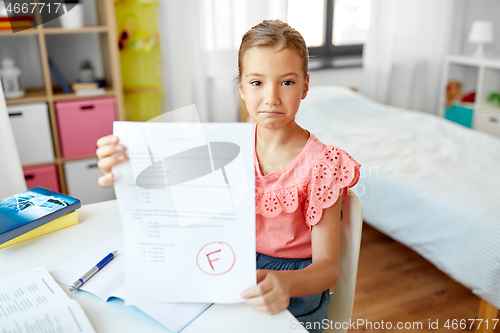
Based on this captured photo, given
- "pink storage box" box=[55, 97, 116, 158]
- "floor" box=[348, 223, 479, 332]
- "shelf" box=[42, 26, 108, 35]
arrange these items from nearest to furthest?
"floor" box=[348, 223, 479, 332]
"shelf" box=[42, 26, 108, 35]
"pink storage box" box=[55, 97, 116, 158]

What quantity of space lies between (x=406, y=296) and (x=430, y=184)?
488 millimetres

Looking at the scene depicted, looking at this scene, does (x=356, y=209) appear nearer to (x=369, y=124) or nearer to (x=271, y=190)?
(x=271, y=190)

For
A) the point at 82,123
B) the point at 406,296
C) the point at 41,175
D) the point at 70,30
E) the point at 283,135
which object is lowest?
the point at 406,296

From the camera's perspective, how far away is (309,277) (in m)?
0.74

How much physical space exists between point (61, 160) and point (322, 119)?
152 cm

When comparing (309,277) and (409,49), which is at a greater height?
(409,49)

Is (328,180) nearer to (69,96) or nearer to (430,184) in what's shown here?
(430,184)

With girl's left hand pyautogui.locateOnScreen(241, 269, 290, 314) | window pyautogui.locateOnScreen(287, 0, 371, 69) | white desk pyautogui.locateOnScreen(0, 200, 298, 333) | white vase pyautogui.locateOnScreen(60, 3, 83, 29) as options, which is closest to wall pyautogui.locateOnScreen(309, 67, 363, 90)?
window pyautogui.locateOnScreen(287, 0, 371, 69)

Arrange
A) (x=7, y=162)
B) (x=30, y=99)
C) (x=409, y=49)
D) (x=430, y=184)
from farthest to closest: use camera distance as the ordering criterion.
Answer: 1. (x=409, y=49)
2. (x=30, y=99)
3. (x=430, y=184)
4. (x=7, y=162)

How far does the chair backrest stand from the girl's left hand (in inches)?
10.8

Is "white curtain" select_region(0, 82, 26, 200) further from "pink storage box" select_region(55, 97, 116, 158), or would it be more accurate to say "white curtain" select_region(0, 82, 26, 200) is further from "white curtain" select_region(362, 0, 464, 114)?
"white curtain" select_region(362, 0, 464, 114)

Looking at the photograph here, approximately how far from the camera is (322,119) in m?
2.59

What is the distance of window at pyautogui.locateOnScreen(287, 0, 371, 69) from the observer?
2986mm

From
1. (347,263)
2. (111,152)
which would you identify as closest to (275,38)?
(111,152)
